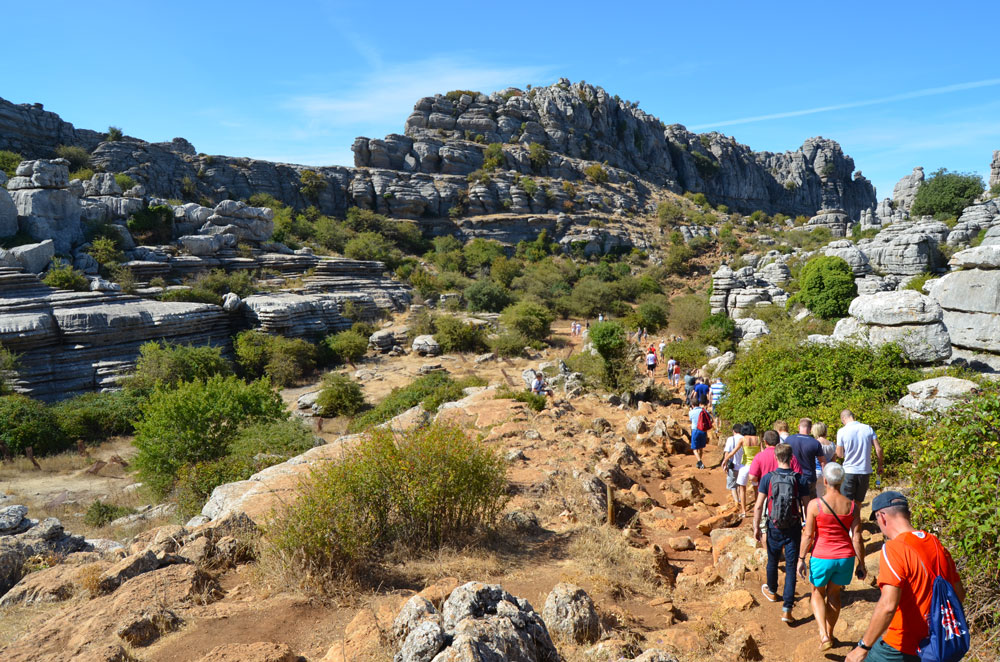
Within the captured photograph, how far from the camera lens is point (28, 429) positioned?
1418 cm

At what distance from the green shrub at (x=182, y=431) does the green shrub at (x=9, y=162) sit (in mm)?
34280

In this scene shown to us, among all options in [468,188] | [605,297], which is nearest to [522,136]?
[468,188]

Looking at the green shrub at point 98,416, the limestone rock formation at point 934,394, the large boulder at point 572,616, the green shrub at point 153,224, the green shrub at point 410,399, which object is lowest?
the green shrub at point 98,416

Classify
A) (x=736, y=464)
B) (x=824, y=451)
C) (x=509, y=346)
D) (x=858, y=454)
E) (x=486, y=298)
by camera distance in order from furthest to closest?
(x=486, y=298)
(x=509, y=346)
(x=736, y=464)
(x=824, y=451)
(x=858, y=454)

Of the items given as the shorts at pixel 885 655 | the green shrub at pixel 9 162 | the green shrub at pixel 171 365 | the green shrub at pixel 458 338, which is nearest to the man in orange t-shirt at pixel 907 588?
the shorts at pixel 885 655

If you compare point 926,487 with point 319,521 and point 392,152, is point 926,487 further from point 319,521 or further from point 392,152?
point 392,152

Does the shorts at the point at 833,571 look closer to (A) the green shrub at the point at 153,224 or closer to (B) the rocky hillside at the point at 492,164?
(A) the green shrub at the point at 153,224

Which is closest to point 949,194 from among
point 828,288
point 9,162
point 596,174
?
point 828,288

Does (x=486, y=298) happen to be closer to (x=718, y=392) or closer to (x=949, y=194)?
(x=718, y=392)

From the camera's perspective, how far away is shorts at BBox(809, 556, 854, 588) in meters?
3.62

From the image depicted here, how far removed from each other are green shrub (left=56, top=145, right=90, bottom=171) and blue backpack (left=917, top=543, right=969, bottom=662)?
52261mm

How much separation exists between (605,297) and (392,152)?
31.5 metres

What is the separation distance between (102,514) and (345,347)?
605 inches

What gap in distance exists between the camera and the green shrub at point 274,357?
2186 cm
